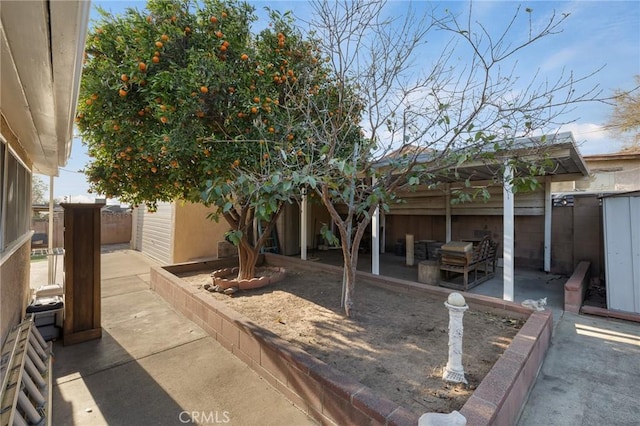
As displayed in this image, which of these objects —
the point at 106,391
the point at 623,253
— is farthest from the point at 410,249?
the point at 106,391

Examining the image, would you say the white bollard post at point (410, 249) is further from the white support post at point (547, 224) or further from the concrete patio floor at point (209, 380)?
the concrete patio floor at point (209, 380)

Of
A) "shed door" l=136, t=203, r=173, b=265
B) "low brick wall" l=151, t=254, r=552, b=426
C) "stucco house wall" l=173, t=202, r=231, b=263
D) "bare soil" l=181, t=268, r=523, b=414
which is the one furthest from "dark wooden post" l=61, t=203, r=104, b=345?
"shed door" l=136, t=203, r=173, b=265

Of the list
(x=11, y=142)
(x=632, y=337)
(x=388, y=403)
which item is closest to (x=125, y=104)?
(x=11, y=142)

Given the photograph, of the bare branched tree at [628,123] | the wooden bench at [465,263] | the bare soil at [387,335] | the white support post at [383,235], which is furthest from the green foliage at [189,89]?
the bare branched tree at [628,123]

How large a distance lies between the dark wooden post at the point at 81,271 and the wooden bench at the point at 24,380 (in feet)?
1.56

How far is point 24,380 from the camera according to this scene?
7.52 ft

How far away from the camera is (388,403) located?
6.46 feet

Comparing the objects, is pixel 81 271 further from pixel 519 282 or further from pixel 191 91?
pixel 519 282

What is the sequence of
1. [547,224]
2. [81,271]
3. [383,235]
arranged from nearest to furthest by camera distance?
[81,271], [547,224], [383,235]

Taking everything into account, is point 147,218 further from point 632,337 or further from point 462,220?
point 632,337

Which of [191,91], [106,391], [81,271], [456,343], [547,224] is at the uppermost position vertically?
[191,91]

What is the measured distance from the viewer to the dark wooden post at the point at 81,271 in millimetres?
3564

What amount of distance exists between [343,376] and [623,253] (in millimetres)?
4916

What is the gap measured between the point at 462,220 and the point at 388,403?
742 centimetres
